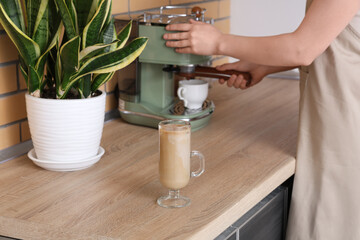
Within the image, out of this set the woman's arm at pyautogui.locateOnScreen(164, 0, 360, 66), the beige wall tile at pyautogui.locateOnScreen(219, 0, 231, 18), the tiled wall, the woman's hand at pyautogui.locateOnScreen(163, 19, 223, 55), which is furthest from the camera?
the beige wall tile at pyautogui.locateOnScreen(219, 0, 231, 18)

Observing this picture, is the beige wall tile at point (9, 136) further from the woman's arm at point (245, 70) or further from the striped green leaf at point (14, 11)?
the woman's arm at point (245, 70)

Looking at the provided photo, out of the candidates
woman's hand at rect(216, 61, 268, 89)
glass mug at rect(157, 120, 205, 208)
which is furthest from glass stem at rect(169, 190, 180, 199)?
woman's hand at rect(216, 61, 268, 89)

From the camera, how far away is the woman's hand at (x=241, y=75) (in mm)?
1771

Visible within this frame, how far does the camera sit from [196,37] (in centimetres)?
153

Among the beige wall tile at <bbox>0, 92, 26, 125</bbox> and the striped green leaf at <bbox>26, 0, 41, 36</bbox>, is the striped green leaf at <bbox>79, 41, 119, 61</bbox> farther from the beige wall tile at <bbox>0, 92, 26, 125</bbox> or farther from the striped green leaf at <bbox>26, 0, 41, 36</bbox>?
the beige wall tile at <bbox>0, 92, 26, 125</bbox>

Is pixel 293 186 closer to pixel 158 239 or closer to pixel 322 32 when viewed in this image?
pixel 322 32

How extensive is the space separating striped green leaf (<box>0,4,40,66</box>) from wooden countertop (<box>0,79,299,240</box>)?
0.91 ft

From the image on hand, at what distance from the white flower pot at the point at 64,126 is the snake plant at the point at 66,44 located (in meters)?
0.04

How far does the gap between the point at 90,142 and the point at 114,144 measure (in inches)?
8.0

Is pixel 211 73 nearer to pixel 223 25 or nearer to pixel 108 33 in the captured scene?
pixel 108 33

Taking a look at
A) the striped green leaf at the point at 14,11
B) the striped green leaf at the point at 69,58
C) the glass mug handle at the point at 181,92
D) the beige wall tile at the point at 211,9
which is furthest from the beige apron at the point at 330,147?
the beige wall tile at the point at 211,9

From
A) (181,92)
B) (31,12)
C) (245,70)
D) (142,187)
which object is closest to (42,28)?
(31,12)

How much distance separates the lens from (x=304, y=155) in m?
1.49

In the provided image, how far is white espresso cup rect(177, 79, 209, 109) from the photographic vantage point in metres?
1.69
